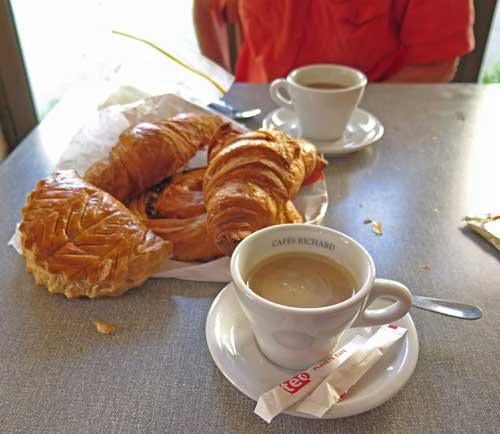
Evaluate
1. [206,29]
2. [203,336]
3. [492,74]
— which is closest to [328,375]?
[203,336]

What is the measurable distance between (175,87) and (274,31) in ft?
1.61

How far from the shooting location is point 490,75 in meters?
1.93

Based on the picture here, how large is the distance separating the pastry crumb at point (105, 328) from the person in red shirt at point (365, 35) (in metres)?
1.04

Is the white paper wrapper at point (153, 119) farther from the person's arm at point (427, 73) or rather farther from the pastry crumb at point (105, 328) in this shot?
the person's arm at point (427, 73)

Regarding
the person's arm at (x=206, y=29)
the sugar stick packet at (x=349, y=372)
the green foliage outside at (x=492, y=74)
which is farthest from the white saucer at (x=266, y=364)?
the green foliage outside at (x=492, y=74)

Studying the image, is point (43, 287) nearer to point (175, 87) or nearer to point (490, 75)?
point (175, 87)

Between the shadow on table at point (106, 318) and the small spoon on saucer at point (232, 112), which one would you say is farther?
the small spoon on saucer at point (232, 112)

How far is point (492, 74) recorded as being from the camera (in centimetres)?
194

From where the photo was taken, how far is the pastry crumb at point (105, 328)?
1.92ft

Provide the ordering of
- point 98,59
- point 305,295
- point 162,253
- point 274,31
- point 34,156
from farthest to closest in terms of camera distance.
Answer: point 274,31 < point 98,59 < point 34,156 < point 162,253 < point 305,295

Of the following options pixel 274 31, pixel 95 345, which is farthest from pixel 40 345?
pixel 274 31

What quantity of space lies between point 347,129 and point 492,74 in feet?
4.08

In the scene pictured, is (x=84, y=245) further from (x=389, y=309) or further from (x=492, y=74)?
(x=492, y=74)

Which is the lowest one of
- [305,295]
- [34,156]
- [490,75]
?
[490,75]
